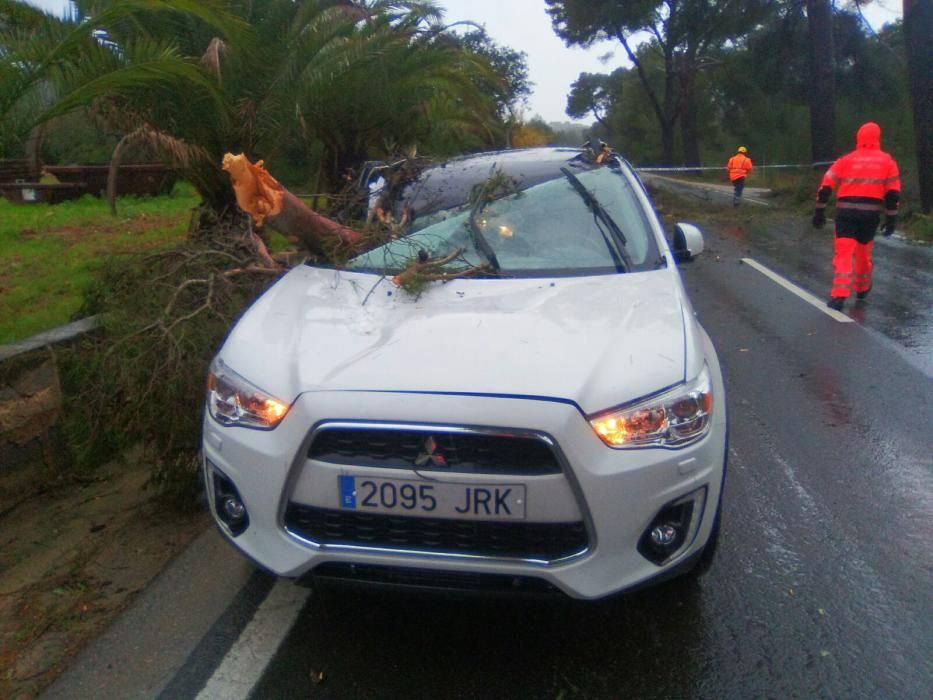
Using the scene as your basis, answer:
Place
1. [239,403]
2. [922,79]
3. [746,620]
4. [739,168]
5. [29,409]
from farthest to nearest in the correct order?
[739,168], [922,79], [29,409], [746,620], [239,403]

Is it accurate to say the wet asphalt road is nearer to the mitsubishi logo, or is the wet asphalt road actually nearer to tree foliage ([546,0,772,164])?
the mitsubishi logo

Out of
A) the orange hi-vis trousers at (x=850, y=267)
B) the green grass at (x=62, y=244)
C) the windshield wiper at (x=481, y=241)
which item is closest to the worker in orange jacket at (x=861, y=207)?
the orange hi-vis trousers at (x=850, y=267)

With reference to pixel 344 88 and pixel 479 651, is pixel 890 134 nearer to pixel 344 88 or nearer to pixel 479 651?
pixel 344 88

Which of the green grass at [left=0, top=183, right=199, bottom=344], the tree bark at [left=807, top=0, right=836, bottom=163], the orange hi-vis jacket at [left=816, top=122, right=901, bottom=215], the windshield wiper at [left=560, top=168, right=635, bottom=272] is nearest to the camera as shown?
the windshield wiper at [left=560, top=168, right=635, bottom=272]

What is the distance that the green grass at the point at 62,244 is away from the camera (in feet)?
27.0

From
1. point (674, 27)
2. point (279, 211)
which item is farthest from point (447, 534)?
point (674, 27)

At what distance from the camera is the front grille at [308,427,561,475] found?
3061mm

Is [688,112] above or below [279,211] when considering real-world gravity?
above

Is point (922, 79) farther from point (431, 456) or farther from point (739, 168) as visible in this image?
point (431, 456)

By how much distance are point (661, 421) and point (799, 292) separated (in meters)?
7.73

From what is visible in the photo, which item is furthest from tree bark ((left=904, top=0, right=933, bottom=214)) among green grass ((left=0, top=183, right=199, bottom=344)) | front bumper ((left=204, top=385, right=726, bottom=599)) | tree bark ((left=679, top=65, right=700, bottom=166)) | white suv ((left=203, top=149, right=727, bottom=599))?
tree bark ((left=679, top=65, right=700, bottom=166))

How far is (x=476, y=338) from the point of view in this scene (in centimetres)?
357

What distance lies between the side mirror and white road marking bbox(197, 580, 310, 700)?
2825mm

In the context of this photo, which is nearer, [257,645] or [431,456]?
[431,456]
